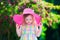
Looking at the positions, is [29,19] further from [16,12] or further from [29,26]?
[16,12]

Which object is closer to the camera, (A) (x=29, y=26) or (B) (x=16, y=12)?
(A) (x=29, y=26)

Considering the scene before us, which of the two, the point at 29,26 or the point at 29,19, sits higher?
→ the point at 29,19

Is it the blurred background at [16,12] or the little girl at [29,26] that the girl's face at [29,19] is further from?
the blurred background at [16,12]

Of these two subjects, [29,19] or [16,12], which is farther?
[16,12]

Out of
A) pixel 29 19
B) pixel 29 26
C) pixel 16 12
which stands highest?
pixel 29 19

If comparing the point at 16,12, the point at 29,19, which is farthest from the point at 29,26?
the point at 16,12

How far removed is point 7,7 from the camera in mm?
4664

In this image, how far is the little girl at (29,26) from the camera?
367 cm

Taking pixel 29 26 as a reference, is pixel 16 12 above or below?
below

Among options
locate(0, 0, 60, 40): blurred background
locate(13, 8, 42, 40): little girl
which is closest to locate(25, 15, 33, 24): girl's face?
locate(13, 8, 42, 40): little girl

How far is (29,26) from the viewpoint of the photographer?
12.1 ft

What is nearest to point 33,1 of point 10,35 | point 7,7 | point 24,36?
point 7,7

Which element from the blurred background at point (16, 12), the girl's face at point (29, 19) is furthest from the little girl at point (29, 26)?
the blurred background at point (16, 12)

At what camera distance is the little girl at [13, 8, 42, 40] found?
3.67 meters
